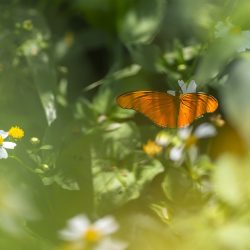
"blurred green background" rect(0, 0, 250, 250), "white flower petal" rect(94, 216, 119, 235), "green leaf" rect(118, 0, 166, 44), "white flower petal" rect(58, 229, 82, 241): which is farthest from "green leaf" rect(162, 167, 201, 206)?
"green leaf" rect(118, 0, 166, 44)

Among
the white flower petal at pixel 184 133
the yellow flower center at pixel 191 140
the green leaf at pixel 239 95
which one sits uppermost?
the green leaf at pixel 239 95

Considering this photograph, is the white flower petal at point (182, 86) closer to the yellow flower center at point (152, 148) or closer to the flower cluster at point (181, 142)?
the flower cluster at point (181, 142)

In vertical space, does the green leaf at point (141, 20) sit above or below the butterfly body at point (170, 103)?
above

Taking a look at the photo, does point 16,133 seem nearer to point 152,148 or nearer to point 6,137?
point 6,137

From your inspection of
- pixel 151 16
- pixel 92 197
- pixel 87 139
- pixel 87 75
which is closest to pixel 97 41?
pixel 87 75

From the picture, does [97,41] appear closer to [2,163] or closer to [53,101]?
[53,101]

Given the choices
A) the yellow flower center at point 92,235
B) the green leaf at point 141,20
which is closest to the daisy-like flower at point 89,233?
the yellow flower center at point 92,235
